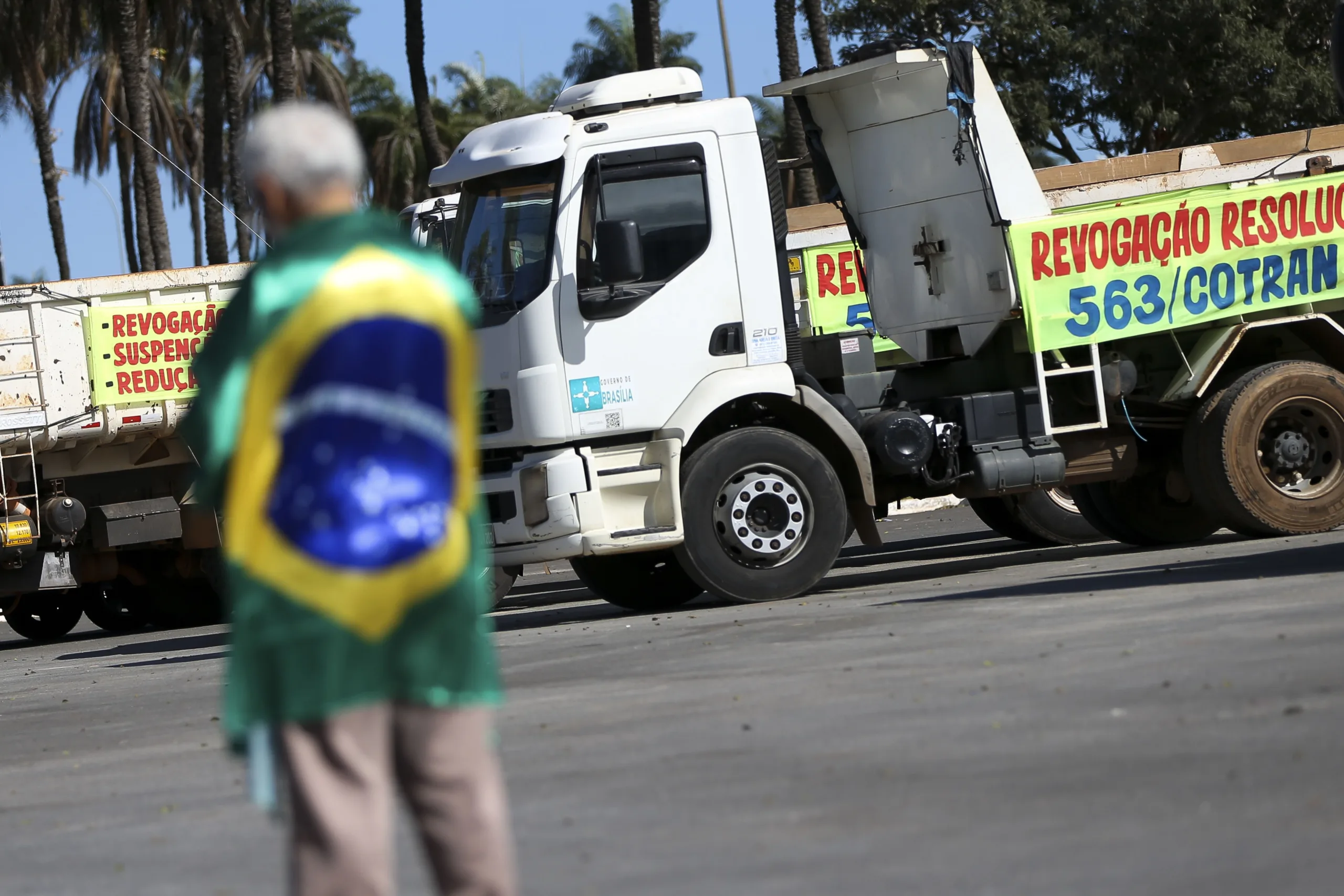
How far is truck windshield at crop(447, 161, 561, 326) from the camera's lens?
41.4 feet

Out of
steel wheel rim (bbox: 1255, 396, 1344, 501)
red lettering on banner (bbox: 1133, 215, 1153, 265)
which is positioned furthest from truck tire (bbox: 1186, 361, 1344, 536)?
red lettering on banner (bbox: 1133, 215, 1153, 265)

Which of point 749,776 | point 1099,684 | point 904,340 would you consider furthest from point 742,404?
point 749,776

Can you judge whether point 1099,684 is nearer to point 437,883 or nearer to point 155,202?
point 437,883

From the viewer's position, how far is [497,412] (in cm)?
1274

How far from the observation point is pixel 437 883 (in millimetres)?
3893

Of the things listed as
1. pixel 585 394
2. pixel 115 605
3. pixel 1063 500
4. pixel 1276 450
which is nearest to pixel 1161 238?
pixel 1276 450

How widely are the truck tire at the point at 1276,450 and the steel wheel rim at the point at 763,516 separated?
292 cm

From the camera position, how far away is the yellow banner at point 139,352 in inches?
704

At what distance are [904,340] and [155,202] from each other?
29.5 m

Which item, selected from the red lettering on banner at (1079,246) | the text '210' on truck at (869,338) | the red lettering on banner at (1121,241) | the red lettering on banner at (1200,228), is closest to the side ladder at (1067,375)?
the text '210' on truck at (869,338)

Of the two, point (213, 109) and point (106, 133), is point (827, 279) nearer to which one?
point (213, 109)

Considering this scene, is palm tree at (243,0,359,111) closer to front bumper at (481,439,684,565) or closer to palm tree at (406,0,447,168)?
palm tree at (406,0,447,168)

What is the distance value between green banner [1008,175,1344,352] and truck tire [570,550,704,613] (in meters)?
2.93

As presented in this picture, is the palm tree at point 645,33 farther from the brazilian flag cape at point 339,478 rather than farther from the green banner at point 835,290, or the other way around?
the brazilian flag cape at point 339,478
